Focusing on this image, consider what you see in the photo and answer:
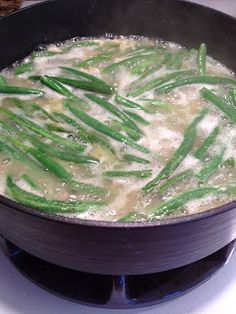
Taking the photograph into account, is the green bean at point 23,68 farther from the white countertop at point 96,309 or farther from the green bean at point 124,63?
the white countertop at point 96,309

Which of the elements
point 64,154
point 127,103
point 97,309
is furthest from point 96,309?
point 127,103

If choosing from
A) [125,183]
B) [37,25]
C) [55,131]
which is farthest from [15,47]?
[125,183]

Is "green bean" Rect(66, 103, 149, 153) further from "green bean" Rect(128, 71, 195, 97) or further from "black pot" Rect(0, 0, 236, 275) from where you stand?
"black pot" Rect(0, 0, 236, 275)

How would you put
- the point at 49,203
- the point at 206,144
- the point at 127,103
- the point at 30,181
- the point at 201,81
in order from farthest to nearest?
the point at 201,81 → the point at 127,103 → the point at 206,144 → the point at 30,181 → the point at 49,203

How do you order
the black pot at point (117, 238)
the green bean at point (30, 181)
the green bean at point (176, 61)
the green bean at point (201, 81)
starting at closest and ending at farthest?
the black pot at point (117, 238), the green bean at point (30, 181), the green bean at point (201, 81), the green bean at point (176, 61)

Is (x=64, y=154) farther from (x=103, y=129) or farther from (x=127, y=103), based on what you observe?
(x=127, y=103)

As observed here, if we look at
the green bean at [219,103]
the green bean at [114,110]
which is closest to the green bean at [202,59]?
the green bean at [219,103]

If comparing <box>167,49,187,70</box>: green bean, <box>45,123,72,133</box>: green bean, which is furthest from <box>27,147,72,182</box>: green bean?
<box>167,49,187,70</box>: green bean
